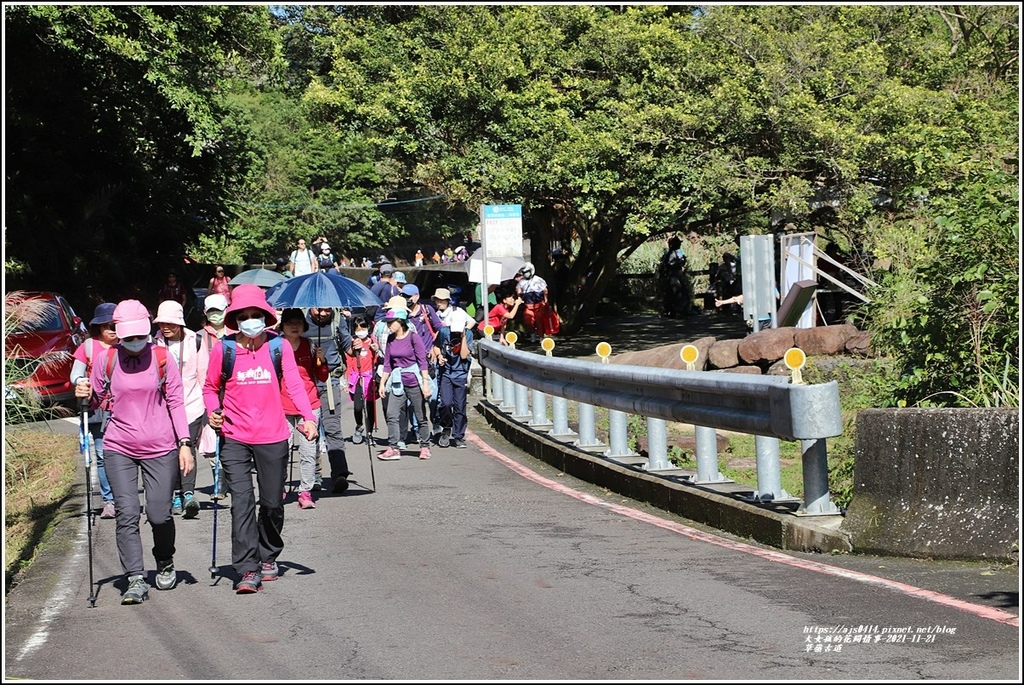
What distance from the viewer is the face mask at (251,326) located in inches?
341

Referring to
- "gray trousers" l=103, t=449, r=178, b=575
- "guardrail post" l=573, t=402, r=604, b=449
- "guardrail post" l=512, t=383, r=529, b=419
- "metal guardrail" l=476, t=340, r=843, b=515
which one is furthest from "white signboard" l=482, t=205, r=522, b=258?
"gray trousers" l=103, t=449, r=178, b=575

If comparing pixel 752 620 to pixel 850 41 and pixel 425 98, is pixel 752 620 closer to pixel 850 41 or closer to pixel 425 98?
pixel 850 41

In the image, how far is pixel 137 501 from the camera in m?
8.45

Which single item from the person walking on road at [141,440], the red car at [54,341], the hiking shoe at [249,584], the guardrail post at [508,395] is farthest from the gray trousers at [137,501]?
the red car at [54,341]

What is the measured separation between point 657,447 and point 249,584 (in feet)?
14.0

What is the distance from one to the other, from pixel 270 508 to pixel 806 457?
352cm

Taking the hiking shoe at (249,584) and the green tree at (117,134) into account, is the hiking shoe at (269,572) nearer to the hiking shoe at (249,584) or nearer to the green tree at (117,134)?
the hiking shoe at (249,584)

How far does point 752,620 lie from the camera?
696cm

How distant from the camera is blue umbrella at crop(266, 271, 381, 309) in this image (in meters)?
13.9

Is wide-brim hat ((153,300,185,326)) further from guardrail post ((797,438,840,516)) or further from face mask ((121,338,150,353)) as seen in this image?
guardrail post ((797,438,840,516))

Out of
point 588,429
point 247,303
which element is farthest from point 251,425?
point 588,429

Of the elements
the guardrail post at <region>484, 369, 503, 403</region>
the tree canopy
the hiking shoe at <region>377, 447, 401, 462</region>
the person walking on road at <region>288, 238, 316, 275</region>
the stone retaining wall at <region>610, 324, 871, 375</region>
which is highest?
the tree canopy

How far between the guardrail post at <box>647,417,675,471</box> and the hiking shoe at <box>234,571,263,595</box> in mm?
4100

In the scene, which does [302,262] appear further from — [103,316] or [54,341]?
[103,316]
